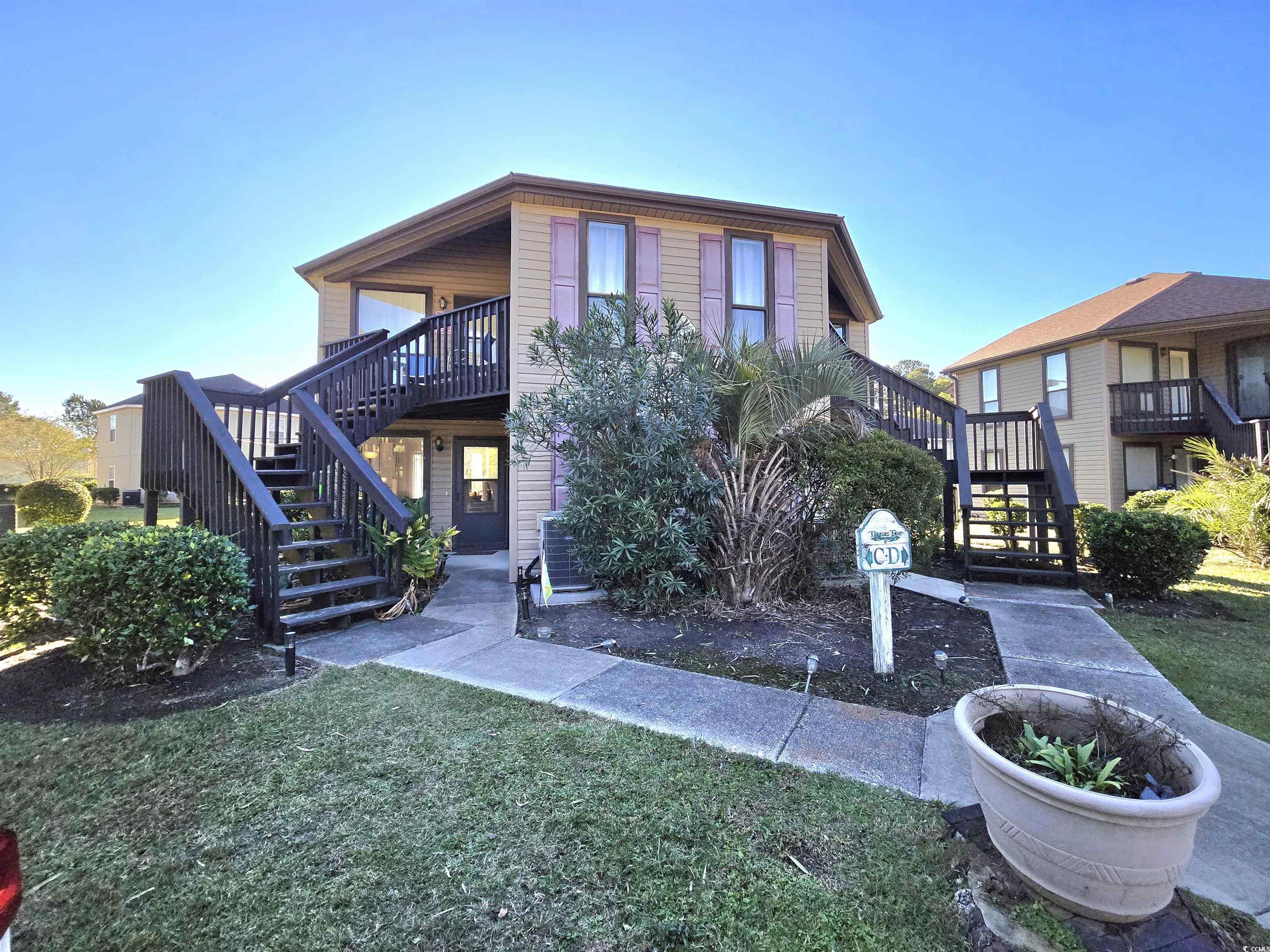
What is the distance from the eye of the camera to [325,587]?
193 inches

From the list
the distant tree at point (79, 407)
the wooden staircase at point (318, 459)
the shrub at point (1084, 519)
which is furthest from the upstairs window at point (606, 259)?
the distant tree at point (79, 407)

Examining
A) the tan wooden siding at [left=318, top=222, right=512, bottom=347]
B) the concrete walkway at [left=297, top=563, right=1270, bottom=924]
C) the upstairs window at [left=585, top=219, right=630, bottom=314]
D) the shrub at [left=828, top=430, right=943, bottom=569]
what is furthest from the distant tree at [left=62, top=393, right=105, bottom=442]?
the shrub at [left=828, top=430, right=943, bottom=569]

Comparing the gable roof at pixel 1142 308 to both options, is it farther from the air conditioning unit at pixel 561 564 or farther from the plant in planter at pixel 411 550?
the plant in planter at pixel 411 550

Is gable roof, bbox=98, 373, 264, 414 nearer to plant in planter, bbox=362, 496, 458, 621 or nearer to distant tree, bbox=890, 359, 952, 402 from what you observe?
plant in planter, bbox=362, 496, 458, 621

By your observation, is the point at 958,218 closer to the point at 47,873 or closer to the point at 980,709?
the point at 980,709

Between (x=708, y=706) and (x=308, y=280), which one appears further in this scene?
(x=308, y=280)

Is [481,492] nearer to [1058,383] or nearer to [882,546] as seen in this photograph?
[882,546]

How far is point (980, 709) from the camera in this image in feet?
6.82

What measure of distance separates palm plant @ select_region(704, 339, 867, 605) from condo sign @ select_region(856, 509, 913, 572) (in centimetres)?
177

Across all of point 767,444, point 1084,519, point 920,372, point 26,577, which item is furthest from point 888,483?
point 920,372

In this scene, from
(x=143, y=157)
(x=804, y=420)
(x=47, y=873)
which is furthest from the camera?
(x=143, y=157)

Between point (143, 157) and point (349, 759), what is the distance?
1462 centimetres

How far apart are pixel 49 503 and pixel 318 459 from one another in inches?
559

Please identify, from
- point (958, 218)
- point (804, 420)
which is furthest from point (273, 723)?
point (958, 218)
